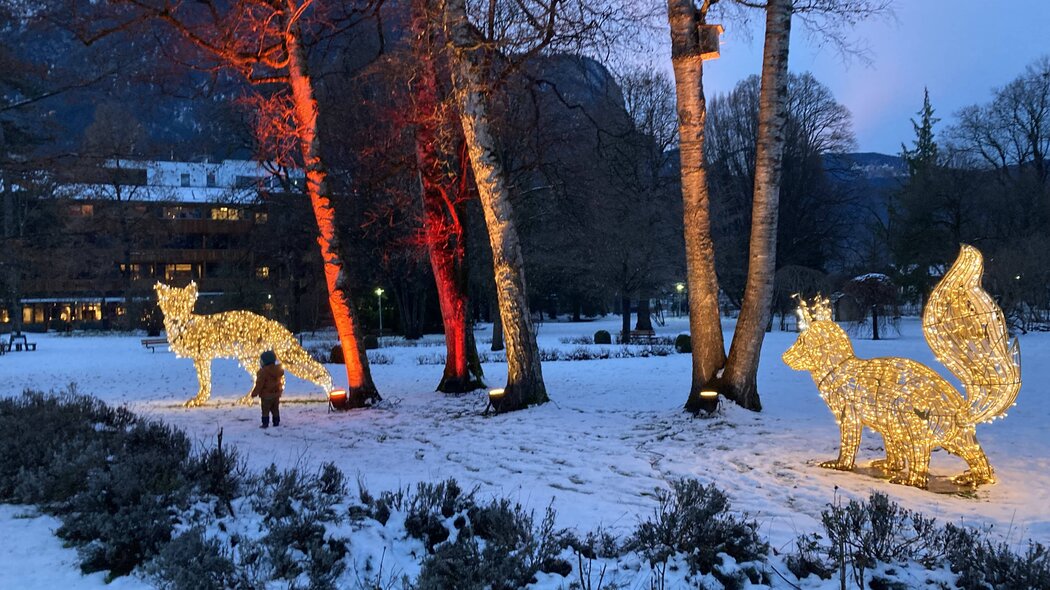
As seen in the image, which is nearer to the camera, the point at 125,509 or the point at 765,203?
the point at 125,509

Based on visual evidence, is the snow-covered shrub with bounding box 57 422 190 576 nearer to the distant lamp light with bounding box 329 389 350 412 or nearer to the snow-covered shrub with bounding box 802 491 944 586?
the snow-covered shrub with bounding box 802 491 944 586

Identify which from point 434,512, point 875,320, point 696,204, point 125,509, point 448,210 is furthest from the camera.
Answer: point 875,320

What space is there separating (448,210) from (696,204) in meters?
6.33

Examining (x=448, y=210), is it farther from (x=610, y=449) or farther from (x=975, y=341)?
(x=975, y=341)

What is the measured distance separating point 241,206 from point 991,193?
43.7 m

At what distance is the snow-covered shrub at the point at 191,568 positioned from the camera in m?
4.08

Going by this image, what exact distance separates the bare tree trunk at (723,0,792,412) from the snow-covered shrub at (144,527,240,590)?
323 inches

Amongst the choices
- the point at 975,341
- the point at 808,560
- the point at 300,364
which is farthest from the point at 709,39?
the point at 300,364

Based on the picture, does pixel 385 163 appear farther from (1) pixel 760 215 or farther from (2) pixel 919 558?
(2) pixel 919 558

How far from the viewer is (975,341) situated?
6.23 meters

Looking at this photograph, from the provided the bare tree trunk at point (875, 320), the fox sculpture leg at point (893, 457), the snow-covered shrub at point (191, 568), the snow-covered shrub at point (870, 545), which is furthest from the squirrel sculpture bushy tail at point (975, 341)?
the bare tree trunk at point (875, 320)

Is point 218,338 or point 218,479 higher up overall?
point 218,338

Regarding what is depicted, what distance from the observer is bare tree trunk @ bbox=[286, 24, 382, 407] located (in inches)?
495

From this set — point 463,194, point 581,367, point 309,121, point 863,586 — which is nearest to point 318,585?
point 863,586
